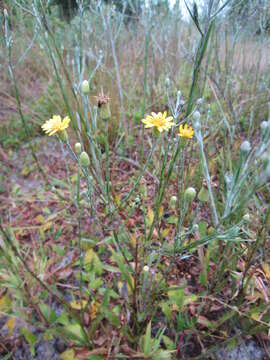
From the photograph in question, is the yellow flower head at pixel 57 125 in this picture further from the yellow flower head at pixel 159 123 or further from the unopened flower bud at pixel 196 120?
the unopened flower bud at pixel 196 120

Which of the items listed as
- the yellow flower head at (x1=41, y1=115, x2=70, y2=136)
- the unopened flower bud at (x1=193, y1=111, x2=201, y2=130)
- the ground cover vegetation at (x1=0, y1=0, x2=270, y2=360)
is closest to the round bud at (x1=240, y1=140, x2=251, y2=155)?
the ground cover vegetation at (x1=0, y1=0, x2=270, y2=360)

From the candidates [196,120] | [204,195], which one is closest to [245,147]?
[196,120]

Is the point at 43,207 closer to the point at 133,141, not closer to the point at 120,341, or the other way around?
the point at 133,141

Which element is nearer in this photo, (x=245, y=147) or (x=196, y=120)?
(x=245, y=147)

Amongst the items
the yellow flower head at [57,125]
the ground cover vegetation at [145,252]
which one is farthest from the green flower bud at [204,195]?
the yellow flower head at [57,125]

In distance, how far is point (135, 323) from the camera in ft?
2.84

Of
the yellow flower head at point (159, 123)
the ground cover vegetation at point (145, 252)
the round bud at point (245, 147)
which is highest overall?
the round bud at point (245, 147)

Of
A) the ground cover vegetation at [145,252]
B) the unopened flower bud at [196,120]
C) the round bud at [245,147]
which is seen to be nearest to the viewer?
the round bud at [245,147]

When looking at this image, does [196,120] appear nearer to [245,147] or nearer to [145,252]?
[245,147]

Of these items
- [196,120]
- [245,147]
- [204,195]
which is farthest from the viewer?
[204,195]

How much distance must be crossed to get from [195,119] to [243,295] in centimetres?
65

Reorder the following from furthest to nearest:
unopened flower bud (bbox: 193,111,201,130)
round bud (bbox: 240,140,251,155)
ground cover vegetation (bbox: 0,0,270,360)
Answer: ground cover vegetation (bbox: 0,0,270,360) < unopened flower bud (bbox: 193,111,201,130) < round bud (bbox: 240,140,251,155)

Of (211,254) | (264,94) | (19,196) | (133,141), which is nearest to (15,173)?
(19,196)

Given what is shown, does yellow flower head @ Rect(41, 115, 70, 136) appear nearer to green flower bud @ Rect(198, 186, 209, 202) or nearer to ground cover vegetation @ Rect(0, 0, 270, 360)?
ground cover vegetation @ Rect(0, 0, 270, 360)
